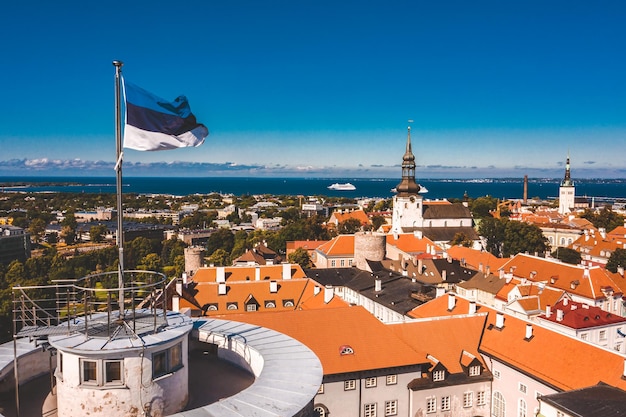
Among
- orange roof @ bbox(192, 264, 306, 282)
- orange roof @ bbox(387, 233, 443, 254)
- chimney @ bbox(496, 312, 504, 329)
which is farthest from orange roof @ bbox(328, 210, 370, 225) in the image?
chimney @ bbox(496, 312, 504, 329)

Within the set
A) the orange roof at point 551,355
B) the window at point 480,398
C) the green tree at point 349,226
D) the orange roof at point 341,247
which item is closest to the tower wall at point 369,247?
the orange roof at point 341,247

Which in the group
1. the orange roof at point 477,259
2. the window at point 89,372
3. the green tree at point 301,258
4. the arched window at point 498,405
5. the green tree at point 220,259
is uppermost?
the window at point 89,372

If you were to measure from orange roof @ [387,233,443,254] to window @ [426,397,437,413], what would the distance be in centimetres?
A: 3828

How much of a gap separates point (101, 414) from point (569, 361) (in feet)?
72.5

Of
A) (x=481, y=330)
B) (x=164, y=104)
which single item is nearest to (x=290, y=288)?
(x=481, y=330)

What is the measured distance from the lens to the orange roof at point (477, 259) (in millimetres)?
55594

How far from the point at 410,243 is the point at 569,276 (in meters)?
22.4

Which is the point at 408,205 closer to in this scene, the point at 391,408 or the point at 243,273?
the point at 243,273

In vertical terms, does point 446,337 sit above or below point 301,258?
above

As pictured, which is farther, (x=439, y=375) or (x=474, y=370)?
(x=474, y=370)

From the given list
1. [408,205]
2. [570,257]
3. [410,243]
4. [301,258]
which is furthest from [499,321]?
[408,205]

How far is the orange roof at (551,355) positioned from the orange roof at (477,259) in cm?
2712

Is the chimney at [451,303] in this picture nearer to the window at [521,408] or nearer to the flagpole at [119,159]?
the window at [521,408]

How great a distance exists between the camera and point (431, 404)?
25578 millimetres
